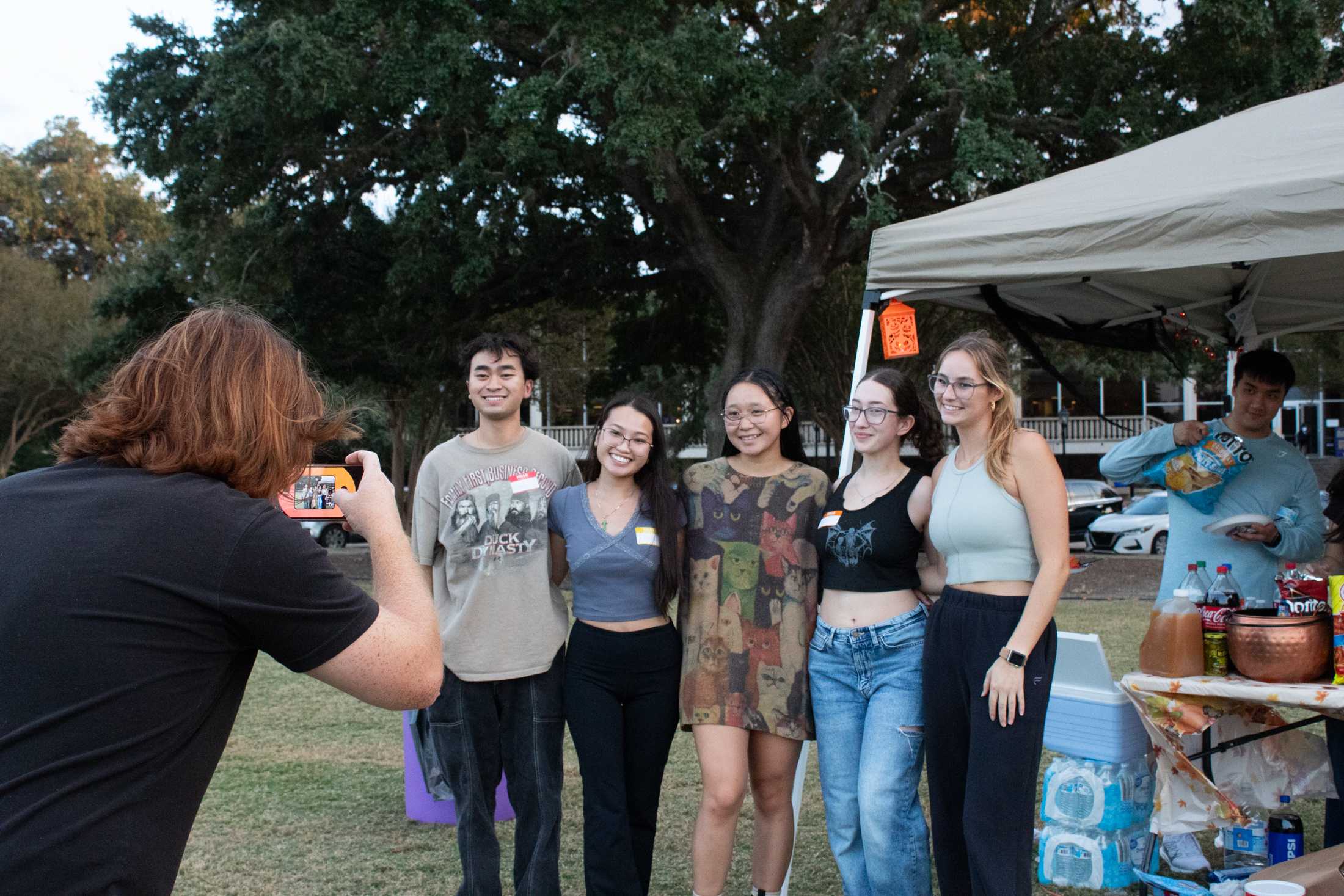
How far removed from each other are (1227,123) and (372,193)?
1278cm

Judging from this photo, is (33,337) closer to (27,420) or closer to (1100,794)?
(27,420)

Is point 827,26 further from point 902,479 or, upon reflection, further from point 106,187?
point 106,187

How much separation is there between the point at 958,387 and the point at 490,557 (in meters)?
1.51

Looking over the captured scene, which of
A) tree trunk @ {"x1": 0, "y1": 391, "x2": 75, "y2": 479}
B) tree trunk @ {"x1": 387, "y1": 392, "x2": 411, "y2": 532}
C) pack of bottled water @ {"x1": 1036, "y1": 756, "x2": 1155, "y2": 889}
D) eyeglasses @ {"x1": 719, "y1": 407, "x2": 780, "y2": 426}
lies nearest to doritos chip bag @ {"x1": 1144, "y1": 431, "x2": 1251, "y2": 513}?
pack of bottled water @ {"x1": 1036, "y1": 756, "x2": 1155, "y2": 889}

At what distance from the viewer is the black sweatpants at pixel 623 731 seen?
3.31m

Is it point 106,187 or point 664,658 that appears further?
point 106,187

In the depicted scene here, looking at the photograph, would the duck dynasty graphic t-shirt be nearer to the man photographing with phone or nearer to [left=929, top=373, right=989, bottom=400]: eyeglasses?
[left=929, top=373, right=989, bottom=400]: eyeglasses

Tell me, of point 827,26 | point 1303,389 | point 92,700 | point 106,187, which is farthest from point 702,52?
point 106,187

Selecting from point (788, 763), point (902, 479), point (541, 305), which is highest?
point (541, 305)

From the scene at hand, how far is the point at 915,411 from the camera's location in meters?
3.46

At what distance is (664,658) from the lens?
11.2 ft

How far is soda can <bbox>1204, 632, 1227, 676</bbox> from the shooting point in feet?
10.9

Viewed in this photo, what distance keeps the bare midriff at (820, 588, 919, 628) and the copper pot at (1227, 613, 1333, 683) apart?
3.10 ft

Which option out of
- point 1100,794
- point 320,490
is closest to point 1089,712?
point 1100,794
